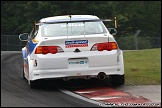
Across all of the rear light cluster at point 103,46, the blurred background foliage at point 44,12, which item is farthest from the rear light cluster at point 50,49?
the blurred background foliage at point 44,12

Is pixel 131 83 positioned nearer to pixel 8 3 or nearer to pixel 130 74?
pixel 130 74

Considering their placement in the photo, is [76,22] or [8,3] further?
[8,3]

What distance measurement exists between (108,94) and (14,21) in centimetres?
3530

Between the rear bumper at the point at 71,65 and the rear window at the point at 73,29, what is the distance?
1.89 ft

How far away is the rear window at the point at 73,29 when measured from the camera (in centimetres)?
927

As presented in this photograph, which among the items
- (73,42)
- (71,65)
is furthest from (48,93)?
(73,42)

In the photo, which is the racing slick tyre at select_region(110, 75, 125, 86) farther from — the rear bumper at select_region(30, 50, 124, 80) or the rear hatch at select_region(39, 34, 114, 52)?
the rear hatch at select_region(39, 34, 114, 52)

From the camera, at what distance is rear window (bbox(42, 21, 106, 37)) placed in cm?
927

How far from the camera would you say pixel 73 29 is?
9352 mm

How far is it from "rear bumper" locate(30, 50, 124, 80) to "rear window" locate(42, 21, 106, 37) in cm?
58

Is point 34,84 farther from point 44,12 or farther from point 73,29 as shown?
point 44,12

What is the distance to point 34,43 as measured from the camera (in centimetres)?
914

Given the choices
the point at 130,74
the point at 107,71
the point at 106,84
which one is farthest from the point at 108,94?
the point at 130,74

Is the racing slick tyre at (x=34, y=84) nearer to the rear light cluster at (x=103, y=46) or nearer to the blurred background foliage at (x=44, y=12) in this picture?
the rear light cluster at (x=103, y=46)
